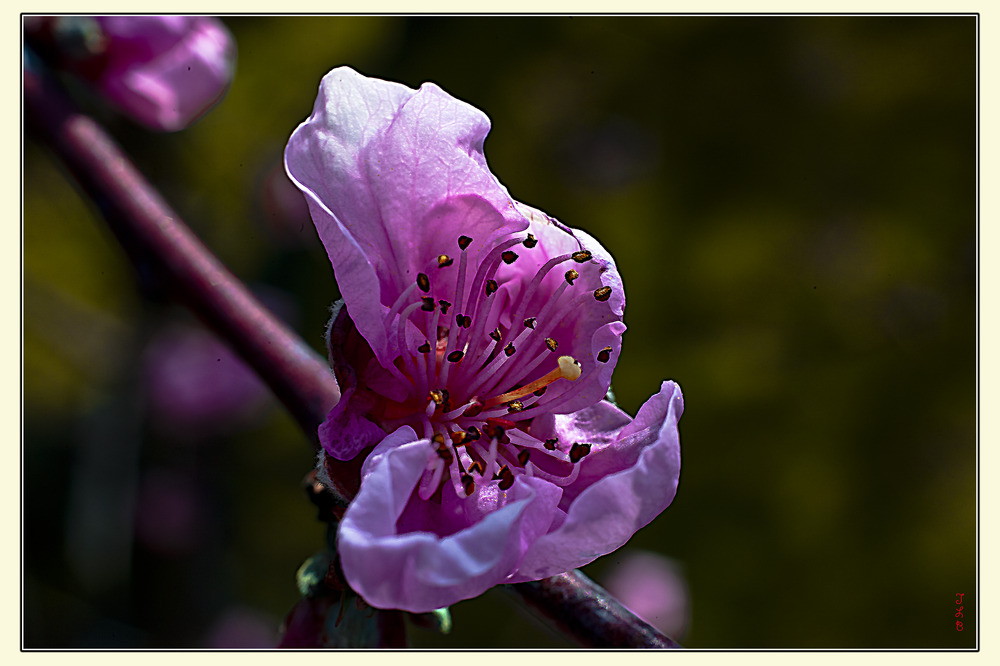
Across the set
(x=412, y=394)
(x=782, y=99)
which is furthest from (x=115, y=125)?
(x=782, y=99)

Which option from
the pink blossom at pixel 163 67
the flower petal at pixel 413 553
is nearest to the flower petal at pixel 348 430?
the flower petal at pixel 413 553

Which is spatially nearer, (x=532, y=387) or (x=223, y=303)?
(x=532, y=387)

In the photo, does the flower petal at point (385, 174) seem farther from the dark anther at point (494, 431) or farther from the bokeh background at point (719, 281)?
the bokeh background at point (719, 281)

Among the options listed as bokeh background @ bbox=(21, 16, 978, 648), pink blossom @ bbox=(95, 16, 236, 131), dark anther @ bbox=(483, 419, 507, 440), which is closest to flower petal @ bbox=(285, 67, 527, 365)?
dark anther @ bbox=(483, 419, 507, 440)

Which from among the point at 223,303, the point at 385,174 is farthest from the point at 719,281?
the point at 385,174

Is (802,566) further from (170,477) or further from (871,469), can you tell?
(170,477)

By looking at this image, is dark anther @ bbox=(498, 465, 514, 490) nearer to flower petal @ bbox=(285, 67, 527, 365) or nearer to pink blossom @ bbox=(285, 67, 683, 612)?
pink blossom @ bbox=(285, 67, 683, 612)

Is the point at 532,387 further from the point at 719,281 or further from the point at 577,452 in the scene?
the point at 719,281
